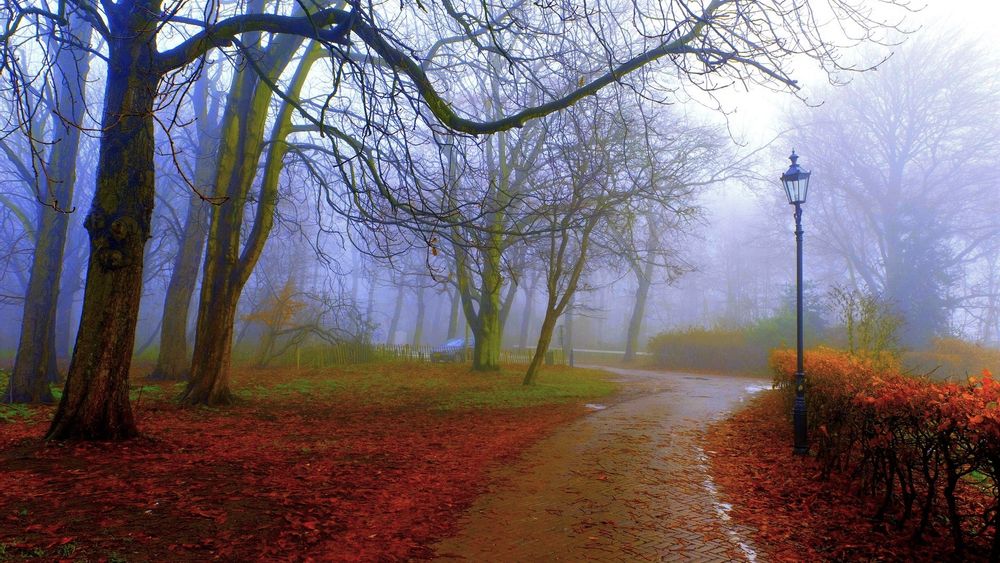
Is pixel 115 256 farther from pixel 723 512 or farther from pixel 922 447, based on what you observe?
pixel 922 447

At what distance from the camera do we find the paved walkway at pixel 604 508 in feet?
15.1

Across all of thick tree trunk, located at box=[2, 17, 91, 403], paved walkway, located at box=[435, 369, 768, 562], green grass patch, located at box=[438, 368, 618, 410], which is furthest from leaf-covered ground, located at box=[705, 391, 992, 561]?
thick tree trunk, located at box=[2, 17, 91, 403]

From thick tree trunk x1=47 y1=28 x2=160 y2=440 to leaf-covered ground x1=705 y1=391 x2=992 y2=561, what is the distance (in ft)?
21.8

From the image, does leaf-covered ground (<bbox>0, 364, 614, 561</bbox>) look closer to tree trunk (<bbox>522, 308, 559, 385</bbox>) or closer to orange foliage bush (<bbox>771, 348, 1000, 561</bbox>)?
orange foliage bush (<bbox>771, 348, 1000, 561</bbox>)

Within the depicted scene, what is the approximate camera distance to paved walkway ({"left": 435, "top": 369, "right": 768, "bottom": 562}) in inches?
182

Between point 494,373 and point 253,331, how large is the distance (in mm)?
15352

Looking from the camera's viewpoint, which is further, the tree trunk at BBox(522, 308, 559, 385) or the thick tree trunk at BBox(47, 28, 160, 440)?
the tree trunk at BBox(522, 308, 559, 385)

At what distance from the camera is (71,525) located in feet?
13.4

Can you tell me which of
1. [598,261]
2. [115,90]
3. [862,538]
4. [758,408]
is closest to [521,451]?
[862,538]

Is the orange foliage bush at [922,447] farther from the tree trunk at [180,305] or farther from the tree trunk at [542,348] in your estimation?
the tree trunk at [180,305]

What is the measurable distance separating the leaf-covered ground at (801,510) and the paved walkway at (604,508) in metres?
0.24

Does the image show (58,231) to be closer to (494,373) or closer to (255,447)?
(255,447)

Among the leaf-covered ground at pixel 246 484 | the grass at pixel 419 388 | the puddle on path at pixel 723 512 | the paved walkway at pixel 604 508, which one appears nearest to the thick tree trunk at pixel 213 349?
the leaf-covered ground at pixel 246 484

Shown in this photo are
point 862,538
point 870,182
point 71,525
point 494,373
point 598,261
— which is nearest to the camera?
point 71,525
